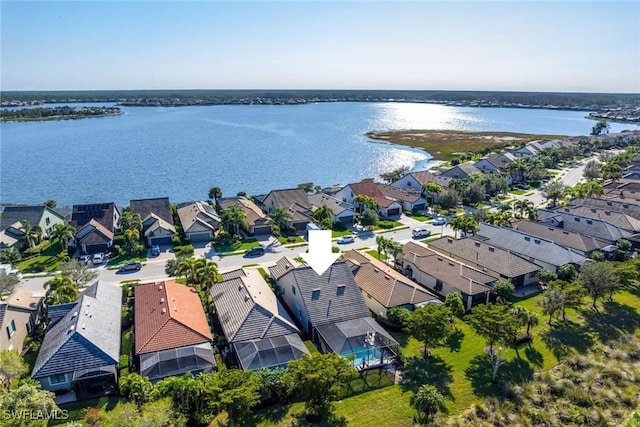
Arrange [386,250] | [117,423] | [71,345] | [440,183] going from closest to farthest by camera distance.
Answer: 1. [117,423]
2. [71,345]
3. [386,250]
4. [440,183]

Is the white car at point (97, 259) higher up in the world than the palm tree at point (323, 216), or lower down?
lower down

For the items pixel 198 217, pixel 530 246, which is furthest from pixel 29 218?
pixel 530 246

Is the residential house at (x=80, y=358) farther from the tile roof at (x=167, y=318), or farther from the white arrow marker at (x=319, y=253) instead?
the white arrow marker at (x=319, y=253)

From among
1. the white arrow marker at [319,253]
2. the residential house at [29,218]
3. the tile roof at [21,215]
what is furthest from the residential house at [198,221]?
the tile roof at [21,215]

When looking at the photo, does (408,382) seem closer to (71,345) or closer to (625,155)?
(71,345)

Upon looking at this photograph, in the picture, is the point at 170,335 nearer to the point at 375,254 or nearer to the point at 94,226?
the point at 375,254

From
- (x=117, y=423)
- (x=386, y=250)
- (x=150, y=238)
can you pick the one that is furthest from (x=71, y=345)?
(x=386, y=250)

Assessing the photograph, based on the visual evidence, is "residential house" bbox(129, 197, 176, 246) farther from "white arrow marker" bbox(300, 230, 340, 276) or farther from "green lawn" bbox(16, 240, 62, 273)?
"white arrow marker" bbox(300, 230, 340, 276)
